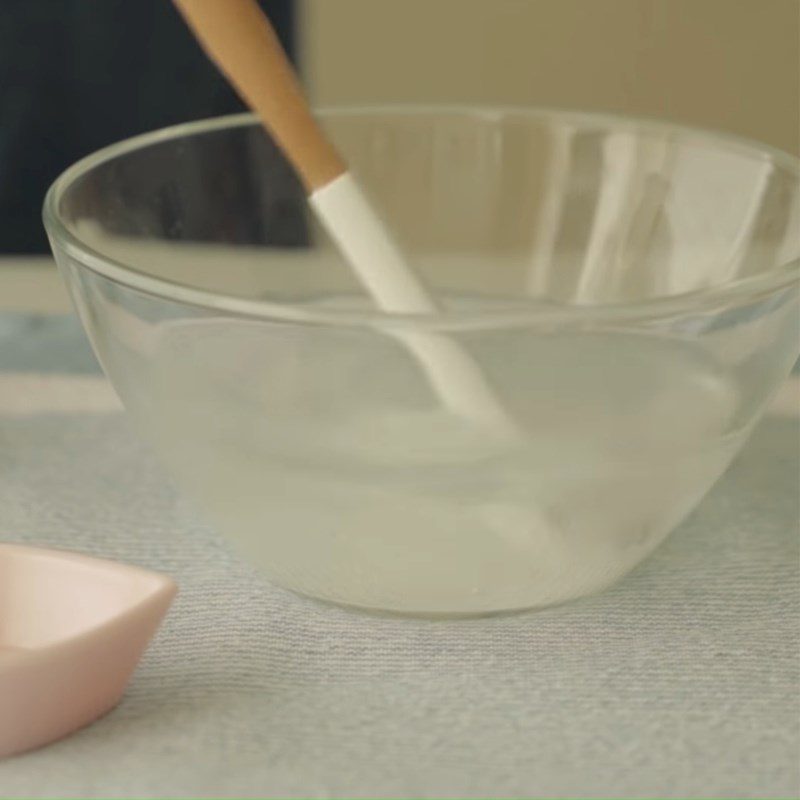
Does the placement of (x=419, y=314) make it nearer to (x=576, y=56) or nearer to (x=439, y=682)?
(x=439, y=682)

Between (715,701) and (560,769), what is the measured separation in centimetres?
7

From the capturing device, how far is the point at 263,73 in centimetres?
53

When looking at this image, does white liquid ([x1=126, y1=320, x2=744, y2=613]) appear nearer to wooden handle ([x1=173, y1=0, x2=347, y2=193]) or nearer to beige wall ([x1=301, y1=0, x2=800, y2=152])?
wooden handle ([x1=173, y1=0, x2=347, y2=193])

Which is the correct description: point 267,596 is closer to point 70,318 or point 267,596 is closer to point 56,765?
point 56,765

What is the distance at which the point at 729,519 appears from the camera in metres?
0.62

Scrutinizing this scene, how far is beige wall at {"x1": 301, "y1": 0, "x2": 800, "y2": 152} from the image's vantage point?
0.91m

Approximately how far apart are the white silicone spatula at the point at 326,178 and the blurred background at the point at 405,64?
1.33 ft

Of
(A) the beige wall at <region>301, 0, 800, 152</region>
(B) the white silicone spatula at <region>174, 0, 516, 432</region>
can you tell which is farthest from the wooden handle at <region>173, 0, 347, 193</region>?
(A) the beige wall at <region>301, 0, 800, 152</region>

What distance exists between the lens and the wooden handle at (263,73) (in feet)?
1.70

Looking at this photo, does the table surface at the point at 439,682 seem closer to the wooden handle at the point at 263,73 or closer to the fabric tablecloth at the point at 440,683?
Result: the fabric tablecloth at the point at 440,683

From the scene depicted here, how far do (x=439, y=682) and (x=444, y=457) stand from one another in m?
0.07

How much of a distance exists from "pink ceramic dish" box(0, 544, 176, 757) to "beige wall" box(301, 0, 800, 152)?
1.69 ft

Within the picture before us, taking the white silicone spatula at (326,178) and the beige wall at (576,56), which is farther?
the beige wall at (576,56)

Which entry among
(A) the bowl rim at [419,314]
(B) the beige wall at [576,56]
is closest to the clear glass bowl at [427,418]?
(A) the bowl rim at [419,314]
